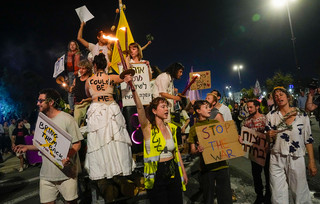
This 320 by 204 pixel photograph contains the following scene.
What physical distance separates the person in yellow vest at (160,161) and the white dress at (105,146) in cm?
79

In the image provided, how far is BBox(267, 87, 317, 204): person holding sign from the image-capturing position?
10.8 ft

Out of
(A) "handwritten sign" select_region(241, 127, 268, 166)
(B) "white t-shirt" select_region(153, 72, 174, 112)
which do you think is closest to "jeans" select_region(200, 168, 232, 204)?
(A) "handwritten sign" select_region(241, 127, 268, 166)

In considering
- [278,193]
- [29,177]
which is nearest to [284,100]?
[278,193]

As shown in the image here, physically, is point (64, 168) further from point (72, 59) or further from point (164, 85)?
point (72, 59)

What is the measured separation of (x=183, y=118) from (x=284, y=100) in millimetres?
5683

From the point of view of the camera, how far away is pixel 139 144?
493 cm

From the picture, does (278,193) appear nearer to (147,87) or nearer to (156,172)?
(156,172)

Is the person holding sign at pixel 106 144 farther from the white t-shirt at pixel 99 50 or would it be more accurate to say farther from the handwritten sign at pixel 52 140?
the white t-shirt at pixel 99 50

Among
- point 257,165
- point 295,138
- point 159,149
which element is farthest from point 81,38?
point 295,138

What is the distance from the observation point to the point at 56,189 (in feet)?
10.2

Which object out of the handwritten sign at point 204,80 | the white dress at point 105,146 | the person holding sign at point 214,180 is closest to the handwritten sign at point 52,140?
the white dress at point 105,146

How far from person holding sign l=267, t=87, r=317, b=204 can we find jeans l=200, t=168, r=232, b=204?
0.82 meters

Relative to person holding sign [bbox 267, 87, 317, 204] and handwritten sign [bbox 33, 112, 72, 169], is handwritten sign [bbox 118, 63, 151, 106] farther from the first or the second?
person holding sign [bbox 267, 87, 317, 204]

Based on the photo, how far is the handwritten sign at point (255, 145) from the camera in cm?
368
